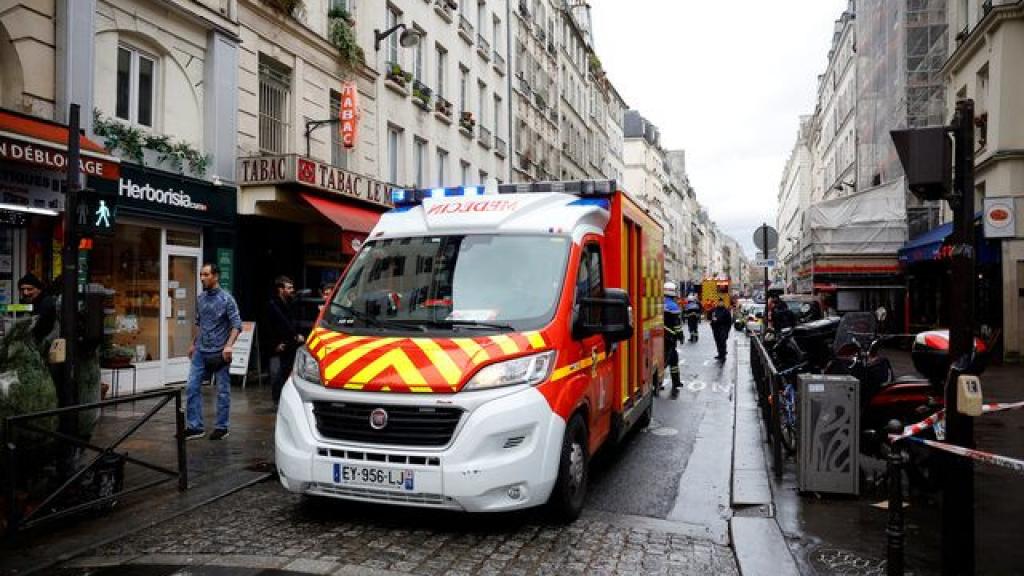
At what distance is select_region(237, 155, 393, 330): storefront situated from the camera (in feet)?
45.4

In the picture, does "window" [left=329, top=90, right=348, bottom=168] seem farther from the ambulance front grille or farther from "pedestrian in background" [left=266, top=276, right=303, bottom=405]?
the ambulance front grille

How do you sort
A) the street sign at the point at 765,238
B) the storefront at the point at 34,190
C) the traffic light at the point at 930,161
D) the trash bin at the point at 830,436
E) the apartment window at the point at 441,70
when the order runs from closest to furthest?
1. the traffic light at the point at 930,161
2. the trash bin at the point at 830,436
3. the storefront at the point at 34,190
4. the street sign at the point at 765,238
5. the apartment window at the point at 441,70

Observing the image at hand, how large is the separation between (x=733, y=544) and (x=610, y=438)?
6.18 feet

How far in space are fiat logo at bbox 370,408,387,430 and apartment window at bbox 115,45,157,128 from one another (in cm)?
948

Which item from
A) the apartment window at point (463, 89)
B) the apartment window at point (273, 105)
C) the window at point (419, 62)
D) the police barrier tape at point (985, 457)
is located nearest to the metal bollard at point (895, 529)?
the police barrier tape at point (985, 457)

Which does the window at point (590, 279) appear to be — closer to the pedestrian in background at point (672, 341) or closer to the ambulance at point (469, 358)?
the ambulance at point (469, 358)

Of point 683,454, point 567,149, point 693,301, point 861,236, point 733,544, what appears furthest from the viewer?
point 567,149

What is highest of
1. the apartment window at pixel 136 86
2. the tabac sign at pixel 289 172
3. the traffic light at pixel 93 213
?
the apartment window at pixel 136 86

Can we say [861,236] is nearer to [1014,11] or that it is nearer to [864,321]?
[1014,11]

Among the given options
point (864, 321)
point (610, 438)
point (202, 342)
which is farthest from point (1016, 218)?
point (202, 342)

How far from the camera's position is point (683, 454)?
7.94 metres

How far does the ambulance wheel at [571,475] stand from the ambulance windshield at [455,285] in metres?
0.82

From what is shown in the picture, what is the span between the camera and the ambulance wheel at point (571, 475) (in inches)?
199

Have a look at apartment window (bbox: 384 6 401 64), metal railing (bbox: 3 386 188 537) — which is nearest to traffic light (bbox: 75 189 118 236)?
metal railing (bbox: 3 386 188 537)
